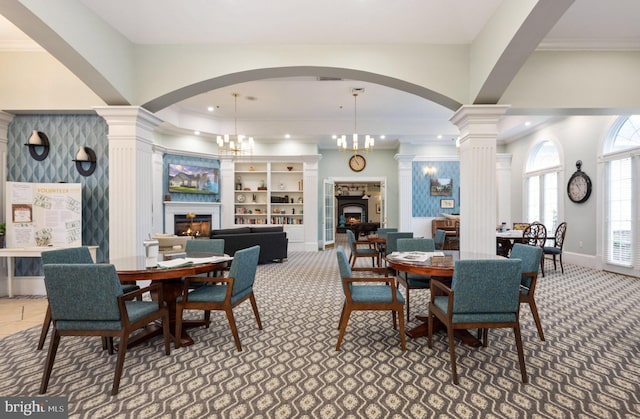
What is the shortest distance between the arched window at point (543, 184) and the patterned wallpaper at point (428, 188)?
188cm

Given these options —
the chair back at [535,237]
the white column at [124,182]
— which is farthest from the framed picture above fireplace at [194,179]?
the chair back at [535,237]

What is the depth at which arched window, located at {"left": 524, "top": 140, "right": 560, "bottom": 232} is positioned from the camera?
25.2 ft

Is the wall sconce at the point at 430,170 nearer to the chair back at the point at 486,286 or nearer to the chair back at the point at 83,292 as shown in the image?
the chair back at the point at 486,286

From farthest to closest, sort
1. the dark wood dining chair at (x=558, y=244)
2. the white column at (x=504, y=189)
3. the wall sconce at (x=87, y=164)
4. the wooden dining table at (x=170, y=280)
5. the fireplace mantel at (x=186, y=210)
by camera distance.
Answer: the white column at (x=504, y=189)
the fireplace mantel at (x=186, y=210)
the dark wood dining chair at (x=558, y=244)
the wall sconce at (x=87, y=164)
the wooden dining table at (x=170, y=280)

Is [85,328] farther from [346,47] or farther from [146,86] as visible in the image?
[346,47]

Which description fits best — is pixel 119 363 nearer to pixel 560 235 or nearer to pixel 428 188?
pixel 560 235

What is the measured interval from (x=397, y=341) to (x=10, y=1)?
4.44 meters

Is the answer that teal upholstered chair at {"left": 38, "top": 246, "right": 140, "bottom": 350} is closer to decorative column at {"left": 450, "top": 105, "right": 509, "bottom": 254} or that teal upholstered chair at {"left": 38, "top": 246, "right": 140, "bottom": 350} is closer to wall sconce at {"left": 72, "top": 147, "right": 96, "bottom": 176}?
wall sconce at {"left": 72, "top": 147, "right": 96, "bottom": 176}

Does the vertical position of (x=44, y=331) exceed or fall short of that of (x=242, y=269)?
it falls short

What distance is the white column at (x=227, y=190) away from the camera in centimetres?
922

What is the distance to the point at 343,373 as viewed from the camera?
7.86ft

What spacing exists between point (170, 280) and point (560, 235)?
7.30 meters

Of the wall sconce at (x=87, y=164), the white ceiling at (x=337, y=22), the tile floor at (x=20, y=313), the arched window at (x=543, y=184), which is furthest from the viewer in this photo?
the arched window at (x=543, y=184)

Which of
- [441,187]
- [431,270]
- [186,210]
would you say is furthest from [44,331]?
[441,187]
